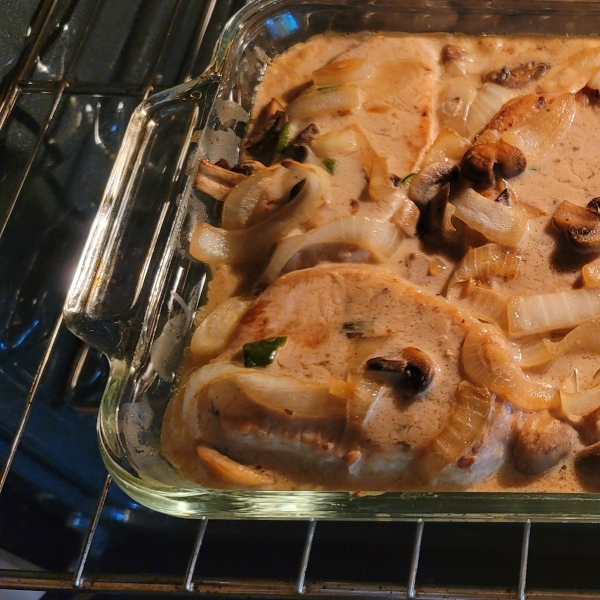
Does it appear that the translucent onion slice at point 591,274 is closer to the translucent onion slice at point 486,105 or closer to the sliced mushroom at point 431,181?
the sliced mushroom at point 431,181

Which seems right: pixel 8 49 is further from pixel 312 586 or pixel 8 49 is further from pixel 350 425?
pixel 312 586

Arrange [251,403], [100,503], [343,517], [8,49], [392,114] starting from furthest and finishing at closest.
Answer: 1. [8,49]
2. [392,114]
3. [100,503]
4. [251,403]
5. [343,517]

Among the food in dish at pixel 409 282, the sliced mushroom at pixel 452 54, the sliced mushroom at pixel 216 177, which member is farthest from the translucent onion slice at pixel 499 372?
the sliced mushroom at pixel 452 54

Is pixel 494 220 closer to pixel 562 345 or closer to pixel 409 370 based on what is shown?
pixel 562 345

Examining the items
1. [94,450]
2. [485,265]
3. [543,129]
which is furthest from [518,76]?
[94,450]

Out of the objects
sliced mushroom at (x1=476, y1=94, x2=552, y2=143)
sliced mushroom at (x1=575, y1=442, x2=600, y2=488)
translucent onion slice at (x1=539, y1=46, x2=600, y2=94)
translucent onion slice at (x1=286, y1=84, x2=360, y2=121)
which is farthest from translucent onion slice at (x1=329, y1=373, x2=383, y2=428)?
translucent onion slice at (x1=539, y1=46, x2=600, y2=94)

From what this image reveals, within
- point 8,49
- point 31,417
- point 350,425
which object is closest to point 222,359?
point 350,425
